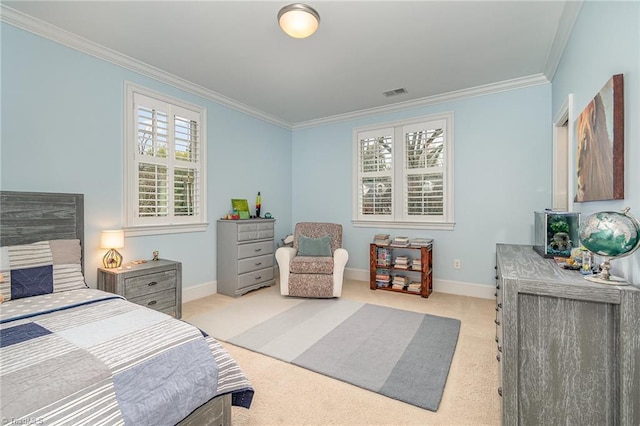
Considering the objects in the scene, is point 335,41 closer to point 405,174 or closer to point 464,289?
point 405,174

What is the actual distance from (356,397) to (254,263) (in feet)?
8.41

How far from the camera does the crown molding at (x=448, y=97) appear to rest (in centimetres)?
351

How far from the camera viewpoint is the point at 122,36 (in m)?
2.67

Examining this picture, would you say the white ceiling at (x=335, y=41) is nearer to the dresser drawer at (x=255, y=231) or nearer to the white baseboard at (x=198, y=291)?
the dresser drawer at (x=255, y=231)

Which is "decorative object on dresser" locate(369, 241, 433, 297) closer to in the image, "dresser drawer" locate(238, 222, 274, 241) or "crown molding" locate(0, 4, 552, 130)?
"dresser drawer" locate(238, 222, 274, 241)

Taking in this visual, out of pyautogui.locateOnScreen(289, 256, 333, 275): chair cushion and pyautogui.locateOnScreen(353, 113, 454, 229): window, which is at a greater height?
pyautogui.locateOnScreen(353, 113, 454, 229): window

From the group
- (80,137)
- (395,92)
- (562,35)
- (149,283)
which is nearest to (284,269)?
(149,283)

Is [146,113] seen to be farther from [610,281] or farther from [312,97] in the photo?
[610,281]

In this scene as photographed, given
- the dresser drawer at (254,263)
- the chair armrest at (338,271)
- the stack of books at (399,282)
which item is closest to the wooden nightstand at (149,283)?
the dresser drawer at (254,263)

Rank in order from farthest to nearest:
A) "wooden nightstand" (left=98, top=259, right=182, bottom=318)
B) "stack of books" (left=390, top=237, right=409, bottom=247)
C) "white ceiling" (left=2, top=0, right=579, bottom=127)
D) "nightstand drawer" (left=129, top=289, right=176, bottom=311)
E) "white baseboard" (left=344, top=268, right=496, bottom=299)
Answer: "stack of books" (left=390, top=237, right=409, bottom=247) < "white baseboard" (left=344, top=268, right=496, bottom=299) < "nightstand drawer" (left=129, top=289, right=176, bottom=311) < "wooden nightstand" (left=98, top=259, right=182, bottom=318) < "white ceiling" (left=2, top=0, right=579, bottom=127)

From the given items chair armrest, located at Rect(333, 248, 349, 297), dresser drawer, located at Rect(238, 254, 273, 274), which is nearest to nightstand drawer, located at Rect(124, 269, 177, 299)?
dresser drawer, located at Rect(238, 254, 273, 274)

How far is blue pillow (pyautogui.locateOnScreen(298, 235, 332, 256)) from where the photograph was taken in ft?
13.3

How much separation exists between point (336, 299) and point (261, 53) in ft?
9.57

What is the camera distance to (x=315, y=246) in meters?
4.07
